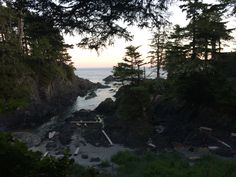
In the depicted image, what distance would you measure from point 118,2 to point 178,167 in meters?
15.0

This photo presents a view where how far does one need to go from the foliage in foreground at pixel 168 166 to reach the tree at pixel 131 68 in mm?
11373

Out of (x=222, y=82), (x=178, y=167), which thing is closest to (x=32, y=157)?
(x=178, y=167)

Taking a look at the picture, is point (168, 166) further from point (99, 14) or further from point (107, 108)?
point (107, 108)

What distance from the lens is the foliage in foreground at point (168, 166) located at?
56.1 ft

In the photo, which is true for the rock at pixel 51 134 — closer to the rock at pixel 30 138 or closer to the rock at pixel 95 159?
the rock at pixel 30 138

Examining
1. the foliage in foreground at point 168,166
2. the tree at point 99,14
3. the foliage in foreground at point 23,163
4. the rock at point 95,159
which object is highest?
the tree at point 99,14

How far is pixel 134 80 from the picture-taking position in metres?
32.2

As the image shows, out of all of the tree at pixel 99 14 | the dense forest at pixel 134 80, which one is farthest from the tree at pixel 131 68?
the tree at pixel 99 14

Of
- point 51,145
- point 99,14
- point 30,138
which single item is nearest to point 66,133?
point 30,138

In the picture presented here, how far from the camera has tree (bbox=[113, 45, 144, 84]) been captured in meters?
31.6

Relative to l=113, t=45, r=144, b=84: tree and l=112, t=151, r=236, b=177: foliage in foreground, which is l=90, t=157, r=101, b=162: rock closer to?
l=112, t=151, r=236, b=177: foliage in foreground

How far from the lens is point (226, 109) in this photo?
28594mm

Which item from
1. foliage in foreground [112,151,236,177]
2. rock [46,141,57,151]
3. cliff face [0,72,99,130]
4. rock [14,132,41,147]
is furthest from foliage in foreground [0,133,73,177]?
rock [14,132,41,147]

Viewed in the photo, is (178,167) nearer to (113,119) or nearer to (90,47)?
(90,47)
